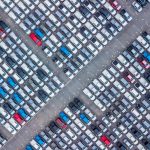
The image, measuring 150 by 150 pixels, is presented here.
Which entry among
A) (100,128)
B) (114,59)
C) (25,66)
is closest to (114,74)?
(114,59)

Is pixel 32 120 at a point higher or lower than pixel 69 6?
lower

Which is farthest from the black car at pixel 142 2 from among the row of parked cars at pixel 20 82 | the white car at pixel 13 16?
the white car at pixel 13 16

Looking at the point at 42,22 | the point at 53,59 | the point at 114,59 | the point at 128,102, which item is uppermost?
the point at 42,22

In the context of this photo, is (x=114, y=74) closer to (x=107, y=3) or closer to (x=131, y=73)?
(x=131, y=73)

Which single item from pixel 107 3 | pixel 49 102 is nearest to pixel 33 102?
pixel 49 102

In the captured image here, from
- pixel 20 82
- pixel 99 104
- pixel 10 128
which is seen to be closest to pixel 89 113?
pixel 99 104

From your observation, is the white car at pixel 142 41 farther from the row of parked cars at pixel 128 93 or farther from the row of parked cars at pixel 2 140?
the row of parked cars at pixel 2 140
